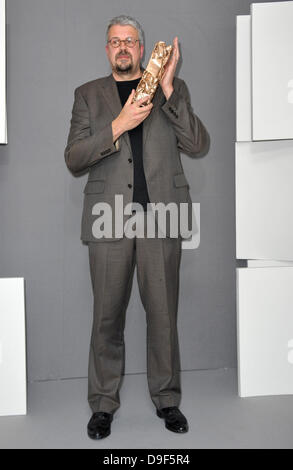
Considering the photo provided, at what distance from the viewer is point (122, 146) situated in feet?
7.84

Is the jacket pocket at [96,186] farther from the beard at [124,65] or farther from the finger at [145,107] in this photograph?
the beard at [124,65]

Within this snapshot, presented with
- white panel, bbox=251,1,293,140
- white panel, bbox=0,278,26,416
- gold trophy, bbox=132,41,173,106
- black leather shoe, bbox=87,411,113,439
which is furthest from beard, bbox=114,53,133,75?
black leather shoe, bbox=87,411,113,439

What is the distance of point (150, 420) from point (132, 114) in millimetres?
1295

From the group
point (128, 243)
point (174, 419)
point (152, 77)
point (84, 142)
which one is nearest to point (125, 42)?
point (152, 77)

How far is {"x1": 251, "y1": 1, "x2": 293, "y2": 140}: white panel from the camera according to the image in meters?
2.67

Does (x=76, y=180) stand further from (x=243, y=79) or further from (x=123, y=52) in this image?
(x=243, y=79)

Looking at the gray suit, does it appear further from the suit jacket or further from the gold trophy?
the gold trophy

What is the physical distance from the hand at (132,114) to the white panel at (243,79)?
2.24 feet

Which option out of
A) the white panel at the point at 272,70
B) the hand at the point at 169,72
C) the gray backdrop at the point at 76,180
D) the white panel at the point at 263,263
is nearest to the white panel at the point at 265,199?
the white panel at the point at 263,263

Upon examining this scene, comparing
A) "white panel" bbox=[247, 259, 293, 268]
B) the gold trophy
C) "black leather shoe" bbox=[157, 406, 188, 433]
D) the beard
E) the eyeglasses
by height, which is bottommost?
"black leather shoe" bbox=[157, 406, 188, 433]

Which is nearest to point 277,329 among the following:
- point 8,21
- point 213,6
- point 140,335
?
point 140,335

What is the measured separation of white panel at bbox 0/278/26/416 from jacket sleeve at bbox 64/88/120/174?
62 cm

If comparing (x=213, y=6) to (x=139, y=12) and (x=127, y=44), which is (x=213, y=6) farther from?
(x=127, y=44)
